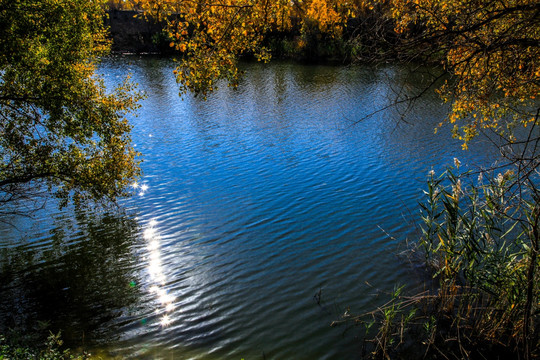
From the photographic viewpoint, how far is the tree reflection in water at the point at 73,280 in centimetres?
685

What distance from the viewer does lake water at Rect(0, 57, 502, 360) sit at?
668 cm

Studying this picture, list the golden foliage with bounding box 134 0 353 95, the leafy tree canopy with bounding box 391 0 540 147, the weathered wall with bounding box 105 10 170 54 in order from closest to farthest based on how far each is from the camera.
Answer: the leafy tree canopy with bounding box 391 0 540 147
the golden foliage with bounding box 134 0 353 95
the weathered wall with bounding box 105 10 170 54

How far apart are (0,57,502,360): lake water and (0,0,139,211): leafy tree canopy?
1830mm

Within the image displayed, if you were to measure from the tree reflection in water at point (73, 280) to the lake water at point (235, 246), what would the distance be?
0.13 feet

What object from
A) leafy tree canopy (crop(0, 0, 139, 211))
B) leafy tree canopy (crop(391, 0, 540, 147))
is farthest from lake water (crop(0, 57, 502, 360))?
leafy tree canopy (crop(0, 0, 139, 211))

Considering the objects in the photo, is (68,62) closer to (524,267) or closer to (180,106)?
(524,267)

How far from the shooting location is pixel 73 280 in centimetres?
841

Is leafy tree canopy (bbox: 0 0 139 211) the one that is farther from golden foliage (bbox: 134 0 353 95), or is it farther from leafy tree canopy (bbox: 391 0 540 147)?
leafy tree canopy (bbox: 391 0 540 147)

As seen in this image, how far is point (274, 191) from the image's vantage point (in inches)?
503

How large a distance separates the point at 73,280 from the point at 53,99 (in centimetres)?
447

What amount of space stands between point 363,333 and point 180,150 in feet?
41.9

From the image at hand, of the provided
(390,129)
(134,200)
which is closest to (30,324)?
(134,200)

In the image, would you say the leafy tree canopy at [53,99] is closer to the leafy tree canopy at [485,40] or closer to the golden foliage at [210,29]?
the golden foliage at [210,29]

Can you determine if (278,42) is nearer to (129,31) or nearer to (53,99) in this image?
(129,31)
